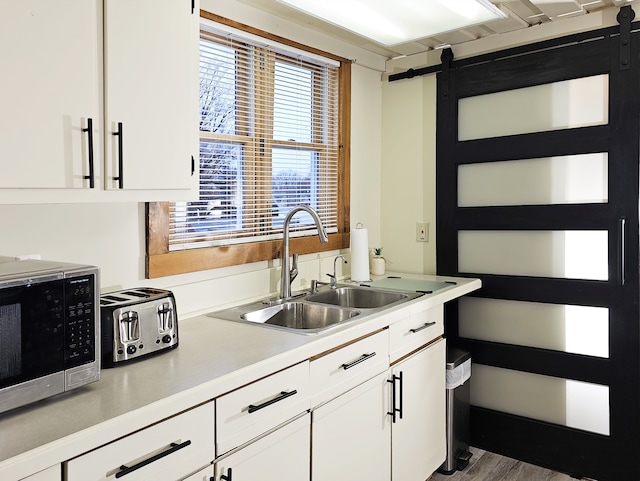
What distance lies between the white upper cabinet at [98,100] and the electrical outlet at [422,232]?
174 centimetres

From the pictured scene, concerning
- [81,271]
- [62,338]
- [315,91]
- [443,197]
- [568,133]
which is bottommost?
[62,338]

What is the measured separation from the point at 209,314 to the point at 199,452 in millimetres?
880

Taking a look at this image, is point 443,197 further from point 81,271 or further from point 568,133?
point 81,271

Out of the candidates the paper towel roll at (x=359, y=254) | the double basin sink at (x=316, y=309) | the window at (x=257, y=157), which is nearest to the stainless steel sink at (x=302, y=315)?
the double basin sink at (x=316, y=309)

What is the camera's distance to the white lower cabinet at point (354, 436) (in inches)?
75.5

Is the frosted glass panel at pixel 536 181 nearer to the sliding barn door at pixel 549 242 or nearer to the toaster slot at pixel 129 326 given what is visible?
the sliding barn door at pixel 549 242

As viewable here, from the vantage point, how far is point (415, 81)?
3.30m

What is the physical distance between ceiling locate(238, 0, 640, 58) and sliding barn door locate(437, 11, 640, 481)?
5.6 inches

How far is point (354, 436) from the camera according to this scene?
2.10 m

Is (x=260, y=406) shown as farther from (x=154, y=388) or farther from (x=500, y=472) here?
(x=500, y=472)

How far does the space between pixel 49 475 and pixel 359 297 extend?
6.31 feet

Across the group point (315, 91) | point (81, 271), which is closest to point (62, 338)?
point (81, 271)

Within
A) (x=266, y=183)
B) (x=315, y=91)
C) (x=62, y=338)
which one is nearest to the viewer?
(x=62, y=338)

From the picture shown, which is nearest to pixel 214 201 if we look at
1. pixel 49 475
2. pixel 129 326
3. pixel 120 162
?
pixel 120 162
